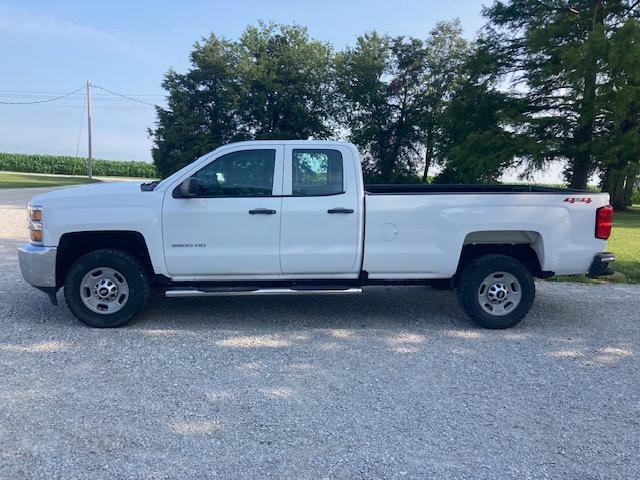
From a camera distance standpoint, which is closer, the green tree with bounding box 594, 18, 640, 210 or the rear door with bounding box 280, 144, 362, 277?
the rear door with bounding box 280, 144, 362, 277

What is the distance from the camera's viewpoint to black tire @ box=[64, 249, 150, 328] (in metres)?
5.61

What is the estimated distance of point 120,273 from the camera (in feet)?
18.5

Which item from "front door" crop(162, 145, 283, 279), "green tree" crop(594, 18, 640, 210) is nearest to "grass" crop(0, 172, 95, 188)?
"front door" crop(162, 145, 283, 279)

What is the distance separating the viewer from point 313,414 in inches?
151

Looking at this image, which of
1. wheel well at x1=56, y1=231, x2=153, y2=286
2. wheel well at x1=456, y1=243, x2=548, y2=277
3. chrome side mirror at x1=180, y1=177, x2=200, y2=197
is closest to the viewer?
chrome side mirror at x1=180, y1=177, x2=200, y2=197

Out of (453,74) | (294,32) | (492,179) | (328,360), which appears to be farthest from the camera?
(294,32)

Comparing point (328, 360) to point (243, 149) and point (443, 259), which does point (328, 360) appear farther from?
point (243, 149)

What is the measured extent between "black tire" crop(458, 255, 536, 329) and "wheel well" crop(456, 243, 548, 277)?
0.16m

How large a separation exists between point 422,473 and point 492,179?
30030 millimetres

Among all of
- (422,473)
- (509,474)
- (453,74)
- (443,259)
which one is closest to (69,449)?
(422,473)

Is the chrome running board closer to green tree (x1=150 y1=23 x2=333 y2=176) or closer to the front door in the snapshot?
the front door

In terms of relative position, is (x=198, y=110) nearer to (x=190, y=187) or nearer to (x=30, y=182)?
(x=30, y=182)

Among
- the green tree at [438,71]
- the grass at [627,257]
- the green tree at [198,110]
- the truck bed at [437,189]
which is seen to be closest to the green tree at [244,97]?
the green tree at [198,110]

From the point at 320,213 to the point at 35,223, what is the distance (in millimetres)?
3038
